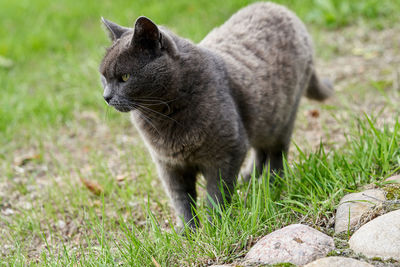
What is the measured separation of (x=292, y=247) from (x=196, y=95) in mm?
1003

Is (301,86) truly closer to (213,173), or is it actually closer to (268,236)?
(213,173)

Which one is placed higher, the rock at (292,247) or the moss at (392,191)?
the moss at (392,191)

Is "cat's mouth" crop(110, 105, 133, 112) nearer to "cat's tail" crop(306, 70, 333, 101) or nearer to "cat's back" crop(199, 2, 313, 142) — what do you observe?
"cat's back" crop(199, 2, 313, 142)

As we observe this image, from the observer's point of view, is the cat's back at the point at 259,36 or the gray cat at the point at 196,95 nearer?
the gray cat at the point at 196,95

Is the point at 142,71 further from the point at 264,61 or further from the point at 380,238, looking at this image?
the point at 380,238

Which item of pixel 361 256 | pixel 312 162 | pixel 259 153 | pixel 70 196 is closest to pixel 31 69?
pixel 70 196

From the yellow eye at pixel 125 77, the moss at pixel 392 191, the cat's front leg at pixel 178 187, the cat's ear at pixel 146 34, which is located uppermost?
the cat's ear at pixel 146 34

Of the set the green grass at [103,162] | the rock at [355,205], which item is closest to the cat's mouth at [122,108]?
the green grass at [103,162]

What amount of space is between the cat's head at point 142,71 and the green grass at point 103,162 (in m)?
0.62

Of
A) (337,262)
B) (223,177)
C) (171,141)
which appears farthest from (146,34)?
(337,262)

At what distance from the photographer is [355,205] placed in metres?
2.21

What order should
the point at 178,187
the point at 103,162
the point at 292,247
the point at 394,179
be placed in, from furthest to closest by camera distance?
the point at 103,162 < the point at 178,187 < the point at 394,179 < the point at 292,247

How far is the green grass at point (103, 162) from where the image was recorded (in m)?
2.25

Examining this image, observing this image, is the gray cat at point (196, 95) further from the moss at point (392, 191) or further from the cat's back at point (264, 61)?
the moss at point (392, 191)
